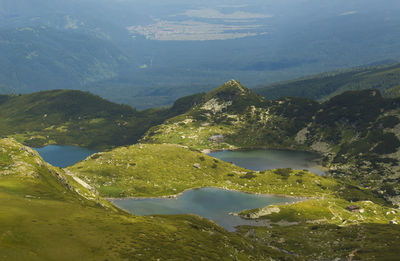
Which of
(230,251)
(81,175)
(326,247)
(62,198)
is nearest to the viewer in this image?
(230,251)

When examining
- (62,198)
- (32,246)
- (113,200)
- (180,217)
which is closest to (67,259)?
(32,246)

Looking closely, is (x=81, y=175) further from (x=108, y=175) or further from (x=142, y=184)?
(x=142, y=184)

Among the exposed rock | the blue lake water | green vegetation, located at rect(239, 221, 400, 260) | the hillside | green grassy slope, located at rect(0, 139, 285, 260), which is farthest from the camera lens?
the exposed rock

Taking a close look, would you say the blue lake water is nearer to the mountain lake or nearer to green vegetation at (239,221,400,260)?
the mountain lake

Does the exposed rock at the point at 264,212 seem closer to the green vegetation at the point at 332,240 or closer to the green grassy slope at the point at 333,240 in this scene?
the green vegetation at the point at 332,240

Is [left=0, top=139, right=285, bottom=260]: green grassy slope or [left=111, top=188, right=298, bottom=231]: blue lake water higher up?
[left=0, top=139, right=285, bottom=260]: green grassy slope

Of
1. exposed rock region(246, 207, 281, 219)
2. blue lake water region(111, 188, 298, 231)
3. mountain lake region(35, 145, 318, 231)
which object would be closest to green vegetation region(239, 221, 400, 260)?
exposed rock region(246, 207, 281, 219)
